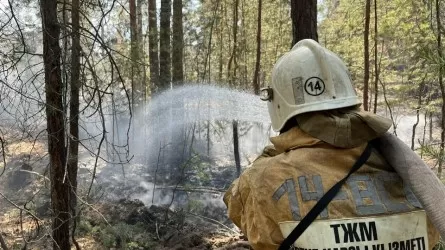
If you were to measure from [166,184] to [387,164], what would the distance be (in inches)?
422

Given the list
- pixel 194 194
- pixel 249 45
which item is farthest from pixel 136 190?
pixel 249 45

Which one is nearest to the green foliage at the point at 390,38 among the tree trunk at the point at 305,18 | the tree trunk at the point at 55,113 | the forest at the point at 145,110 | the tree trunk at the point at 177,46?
the forest at the point at 145,110

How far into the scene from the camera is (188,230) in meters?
8.62

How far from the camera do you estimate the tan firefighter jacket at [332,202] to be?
1592 millimetres

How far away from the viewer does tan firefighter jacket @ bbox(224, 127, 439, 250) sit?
5.22 ft

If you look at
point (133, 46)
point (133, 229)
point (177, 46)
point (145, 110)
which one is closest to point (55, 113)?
point (133, 229)

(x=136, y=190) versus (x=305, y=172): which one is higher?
(x=305, y=172)

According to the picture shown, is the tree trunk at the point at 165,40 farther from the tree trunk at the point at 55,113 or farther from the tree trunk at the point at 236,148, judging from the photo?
the tree trunk at the point at 55,113

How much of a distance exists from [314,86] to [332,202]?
1.61ft

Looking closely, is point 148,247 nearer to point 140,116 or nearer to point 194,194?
point 194,194

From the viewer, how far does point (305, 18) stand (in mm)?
4789

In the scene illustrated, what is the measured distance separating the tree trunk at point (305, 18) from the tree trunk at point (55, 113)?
250 cm

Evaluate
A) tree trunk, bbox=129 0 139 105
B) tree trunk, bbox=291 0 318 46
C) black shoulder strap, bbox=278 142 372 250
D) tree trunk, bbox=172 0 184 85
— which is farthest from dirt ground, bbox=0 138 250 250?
black shoulder strap, bbox=278 142 372 250

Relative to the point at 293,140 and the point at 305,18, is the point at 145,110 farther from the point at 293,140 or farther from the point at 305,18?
the point at 293,140
